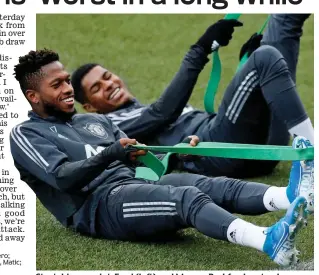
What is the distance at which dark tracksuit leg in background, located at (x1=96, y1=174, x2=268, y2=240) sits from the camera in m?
3.36

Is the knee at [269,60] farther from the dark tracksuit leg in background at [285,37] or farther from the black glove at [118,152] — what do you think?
the black glove at [118,152]

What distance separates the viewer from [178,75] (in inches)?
189

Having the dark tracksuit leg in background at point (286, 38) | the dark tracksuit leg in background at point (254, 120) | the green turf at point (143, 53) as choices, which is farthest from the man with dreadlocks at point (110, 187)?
the dark tracksuit leg in background at point (286, 38)

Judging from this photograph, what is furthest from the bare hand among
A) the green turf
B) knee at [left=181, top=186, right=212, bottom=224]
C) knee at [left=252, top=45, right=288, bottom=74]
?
knee at [left=252, top=45, right=288, bottom=74]

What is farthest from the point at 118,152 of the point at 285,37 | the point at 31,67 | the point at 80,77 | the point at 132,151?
the point at 285,37

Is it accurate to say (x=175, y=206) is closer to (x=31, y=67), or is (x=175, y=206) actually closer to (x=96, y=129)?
(x=96, y=129)

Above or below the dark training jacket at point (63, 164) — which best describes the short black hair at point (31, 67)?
above

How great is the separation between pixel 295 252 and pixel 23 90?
156 centimetres

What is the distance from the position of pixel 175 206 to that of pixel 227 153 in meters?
0.32

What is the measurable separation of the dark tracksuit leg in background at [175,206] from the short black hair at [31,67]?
2.23 ft

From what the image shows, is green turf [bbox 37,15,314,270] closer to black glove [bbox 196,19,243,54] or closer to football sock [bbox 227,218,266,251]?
football sock [bbox 227,218,266,251]

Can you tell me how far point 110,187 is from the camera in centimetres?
378

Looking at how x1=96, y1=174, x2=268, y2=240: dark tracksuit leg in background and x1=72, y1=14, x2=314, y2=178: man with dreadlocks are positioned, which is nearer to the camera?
x1=96, y1=174, x2=268, y2=240: dark tracksuit leg in background

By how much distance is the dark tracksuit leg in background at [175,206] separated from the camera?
336cm
